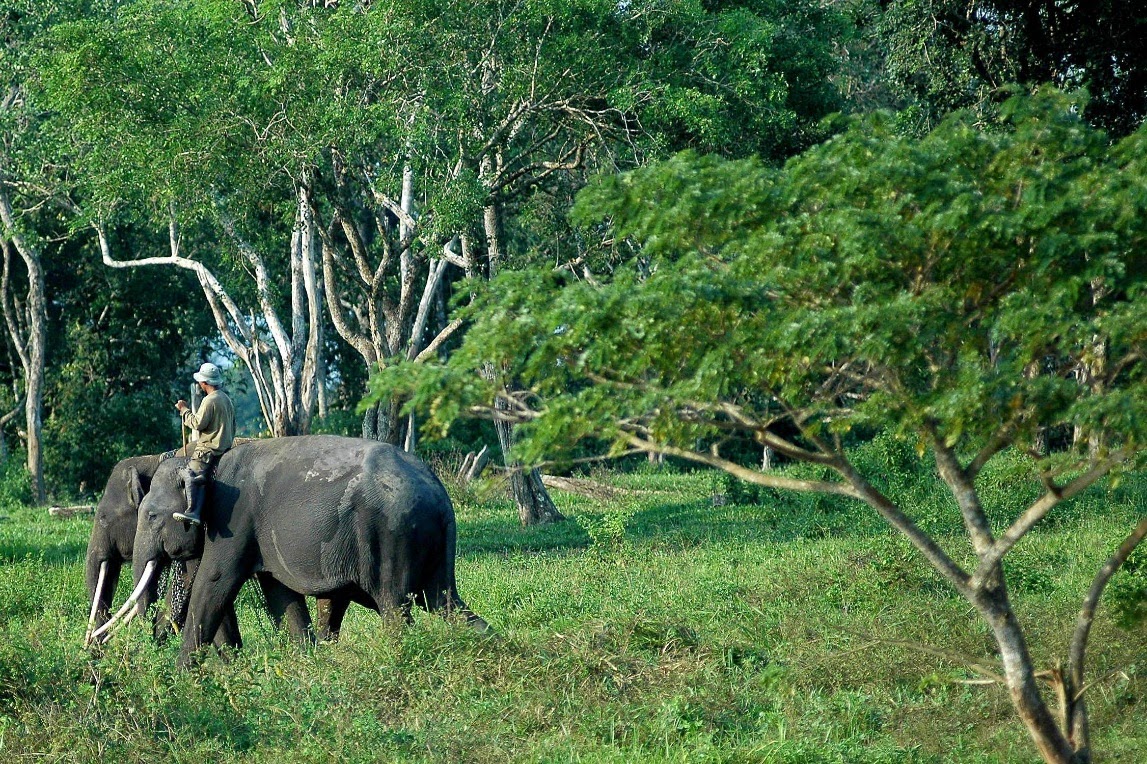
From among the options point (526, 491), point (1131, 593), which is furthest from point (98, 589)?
point (526, 491)

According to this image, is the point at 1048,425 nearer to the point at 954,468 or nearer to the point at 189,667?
the point at 954,468

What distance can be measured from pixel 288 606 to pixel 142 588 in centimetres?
99

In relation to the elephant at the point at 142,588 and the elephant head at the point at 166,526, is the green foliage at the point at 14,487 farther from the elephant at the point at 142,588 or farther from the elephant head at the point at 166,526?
the elephant head at the point at 166,526

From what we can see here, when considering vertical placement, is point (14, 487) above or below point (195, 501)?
below

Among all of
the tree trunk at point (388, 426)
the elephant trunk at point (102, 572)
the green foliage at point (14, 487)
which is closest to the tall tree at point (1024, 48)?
the tree trunk at point (388, 426)

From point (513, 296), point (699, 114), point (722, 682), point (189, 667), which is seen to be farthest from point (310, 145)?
point (513, 296)

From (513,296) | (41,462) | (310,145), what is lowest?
(41,462)

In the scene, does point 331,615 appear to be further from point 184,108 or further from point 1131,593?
point 184,108

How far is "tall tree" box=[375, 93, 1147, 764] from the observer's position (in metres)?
5.97

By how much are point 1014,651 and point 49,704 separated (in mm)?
4718

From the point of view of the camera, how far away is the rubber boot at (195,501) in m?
9.85

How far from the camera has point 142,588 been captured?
10211 millimetres

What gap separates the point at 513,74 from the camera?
16891 mm

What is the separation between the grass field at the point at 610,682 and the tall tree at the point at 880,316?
1397 mm
